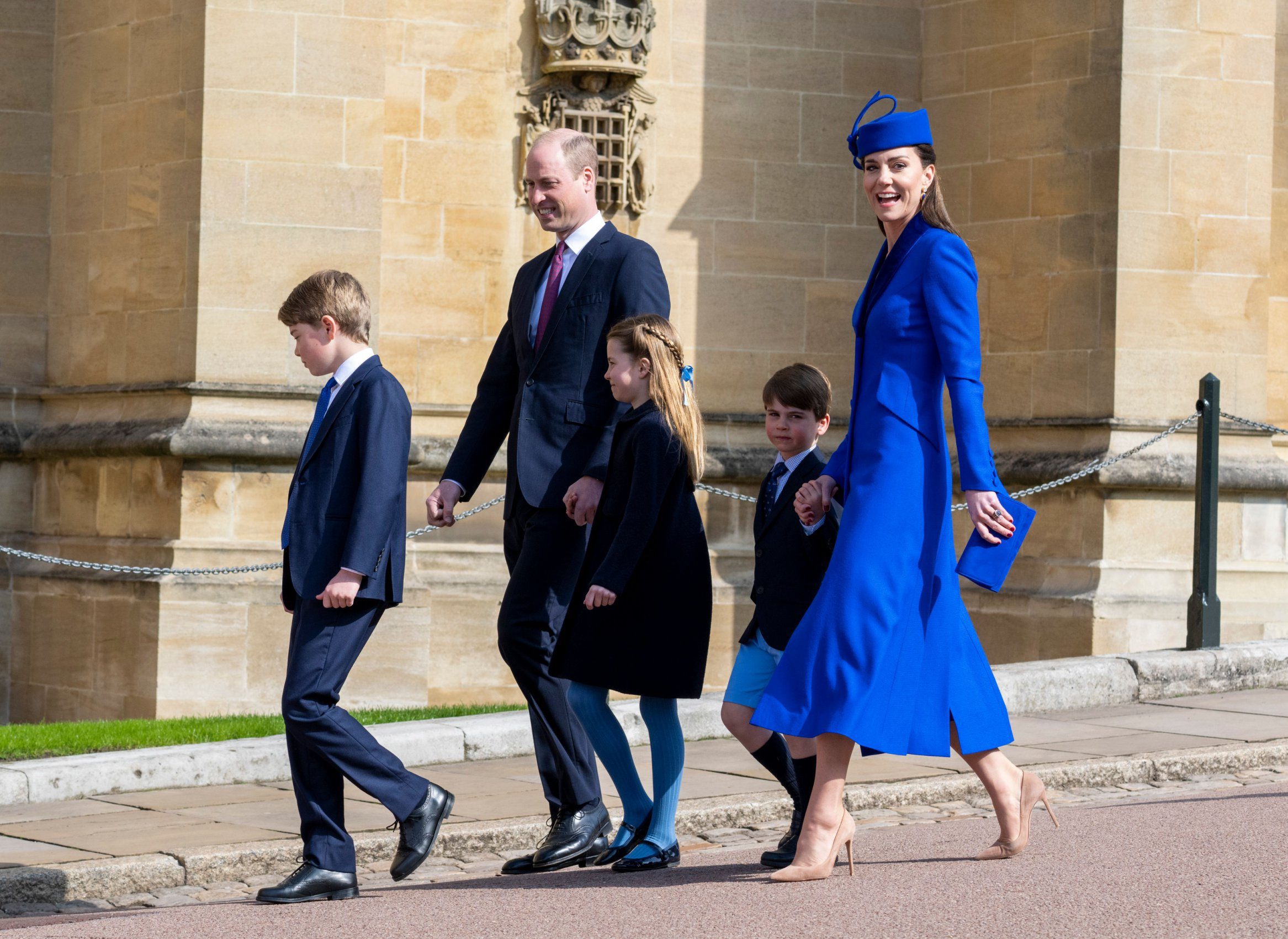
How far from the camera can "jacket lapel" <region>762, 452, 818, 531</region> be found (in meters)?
5.33

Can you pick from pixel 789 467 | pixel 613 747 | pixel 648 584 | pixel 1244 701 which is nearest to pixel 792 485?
pixel 789 467

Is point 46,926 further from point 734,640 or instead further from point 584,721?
point 734,640

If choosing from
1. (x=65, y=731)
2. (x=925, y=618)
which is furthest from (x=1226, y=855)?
(x=65, y=731)

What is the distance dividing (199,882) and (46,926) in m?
0.80

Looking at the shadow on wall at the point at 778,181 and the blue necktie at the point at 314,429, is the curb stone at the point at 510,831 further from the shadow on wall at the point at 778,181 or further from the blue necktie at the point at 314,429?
the shadow on wall at the point at 778,181

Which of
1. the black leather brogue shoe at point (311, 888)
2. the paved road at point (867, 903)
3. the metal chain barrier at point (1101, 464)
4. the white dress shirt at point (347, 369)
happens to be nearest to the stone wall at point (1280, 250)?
the metal chain barrier at point (1101, 464)

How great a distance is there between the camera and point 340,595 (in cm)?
485

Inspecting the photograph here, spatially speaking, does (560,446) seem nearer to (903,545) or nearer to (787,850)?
(903,545)

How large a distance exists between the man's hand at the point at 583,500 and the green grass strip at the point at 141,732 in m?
2.39

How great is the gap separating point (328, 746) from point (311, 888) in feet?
1.16

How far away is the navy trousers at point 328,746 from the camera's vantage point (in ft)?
16.0

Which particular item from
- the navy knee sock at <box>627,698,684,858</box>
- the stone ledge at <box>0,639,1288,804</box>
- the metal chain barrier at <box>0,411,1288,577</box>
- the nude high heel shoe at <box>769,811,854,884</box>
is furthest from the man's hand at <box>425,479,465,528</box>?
the metal chain barrier at <box>0,411,1288,577</box>

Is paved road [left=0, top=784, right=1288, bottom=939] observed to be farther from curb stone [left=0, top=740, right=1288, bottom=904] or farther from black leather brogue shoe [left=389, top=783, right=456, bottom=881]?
curb stone [left=0, top=740, right=1288, bottom=904]

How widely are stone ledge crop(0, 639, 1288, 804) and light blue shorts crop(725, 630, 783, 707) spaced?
5.83 ft
